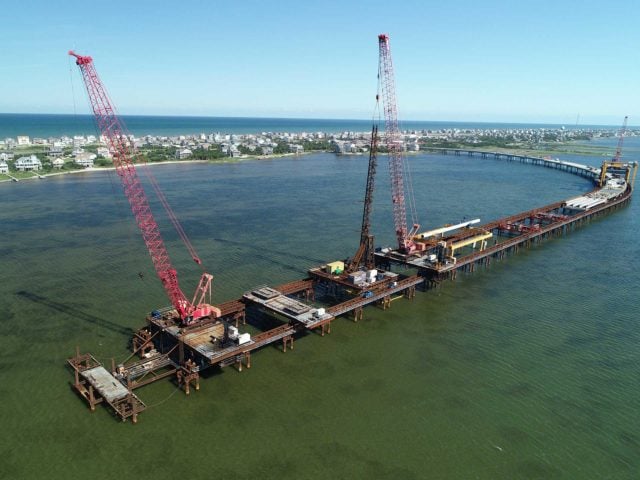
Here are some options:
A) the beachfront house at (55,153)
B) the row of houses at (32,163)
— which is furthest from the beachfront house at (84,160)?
the beachfront house at (55,153)

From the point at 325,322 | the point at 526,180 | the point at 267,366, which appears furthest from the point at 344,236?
the point at 526,180

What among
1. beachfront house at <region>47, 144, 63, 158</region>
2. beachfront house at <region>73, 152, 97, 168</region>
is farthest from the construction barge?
beachfront house at <region>47, 144, 63, 158</region>

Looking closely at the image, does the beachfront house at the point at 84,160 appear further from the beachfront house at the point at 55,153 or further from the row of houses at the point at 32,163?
the beachfront house at the point at 55,153

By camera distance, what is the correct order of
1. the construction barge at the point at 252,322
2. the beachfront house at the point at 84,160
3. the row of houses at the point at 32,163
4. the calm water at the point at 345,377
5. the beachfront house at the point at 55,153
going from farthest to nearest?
the beachfront house at the point at 55,153, the beachfront house at the point at 84,160, the row of houses at the point at 32,163, the construction barge at the point at 252,322, the calm water at the point at 345,377

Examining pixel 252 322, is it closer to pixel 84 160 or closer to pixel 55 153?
pixel 84 160

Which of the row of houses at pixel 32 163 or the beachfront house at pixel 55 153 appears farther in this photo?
the beachfront house at pixel 55 153

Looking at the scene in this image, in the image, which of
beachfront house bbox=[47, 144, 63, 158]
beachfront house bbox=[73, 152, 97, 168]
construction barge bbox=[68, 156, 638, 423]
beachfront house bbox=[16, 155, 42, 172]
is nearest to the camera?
construction barge bbox=[68, 156, 638, 423]

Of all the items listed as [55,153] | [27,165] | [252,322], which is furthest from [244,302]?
[55,153]

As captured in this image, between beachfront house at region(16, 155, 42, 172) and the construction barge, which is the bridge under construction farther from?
beachfront house at region(16, 155, 42, 172)
